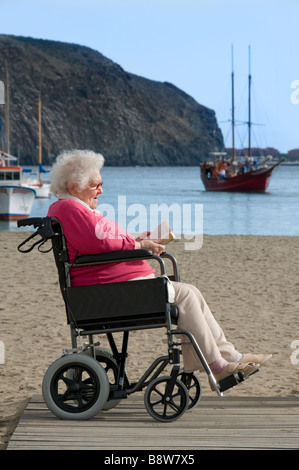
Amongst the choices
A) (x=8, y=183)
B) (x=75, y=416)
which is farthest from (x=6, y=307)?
(x=8, y=183)

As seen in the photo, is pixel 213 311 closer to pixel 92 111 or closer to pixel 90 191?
pixel 90 191

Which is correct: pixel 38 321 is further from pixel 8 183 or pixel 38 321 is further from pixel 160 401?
pixel 8 183

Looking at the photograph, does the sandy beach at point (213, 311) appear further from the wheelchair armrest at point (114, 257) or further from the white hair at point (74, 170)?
the white hair at point (74, 170)

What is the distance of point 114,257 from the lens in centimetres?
326

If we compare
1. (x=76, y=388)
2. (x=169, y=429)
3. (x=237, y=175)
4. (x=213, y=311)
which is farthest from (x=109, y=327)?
(x=237, y=175)

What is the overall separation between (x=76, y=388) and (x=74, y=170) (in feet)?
2.96

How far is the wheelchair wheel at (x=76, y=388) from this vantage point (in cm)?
326

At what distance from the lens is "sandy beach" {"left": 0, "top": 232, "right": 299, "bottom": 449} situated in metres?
4.58

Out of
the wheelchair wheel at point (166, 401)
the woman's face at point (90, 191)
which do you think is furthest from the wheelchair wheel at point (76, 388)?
the woman's face at point (90, 191)

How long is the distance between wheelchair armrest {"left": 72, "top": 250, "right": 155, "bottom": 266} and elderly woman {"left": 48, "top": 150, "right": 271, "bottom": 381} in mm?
40

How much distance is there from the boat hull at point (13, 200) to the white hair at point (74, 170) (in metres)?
25.6

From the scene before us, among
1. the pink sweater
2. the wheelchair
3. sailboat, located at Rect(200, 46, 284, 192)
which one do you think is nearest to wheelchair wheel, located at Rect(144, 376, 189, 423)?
the wheelchair

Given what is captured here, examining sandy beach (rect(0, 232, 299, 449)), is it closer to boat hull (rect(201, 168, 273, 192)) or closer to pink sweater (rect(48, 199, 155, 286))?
pink sweater (rect(48, 199, 155, 286))
